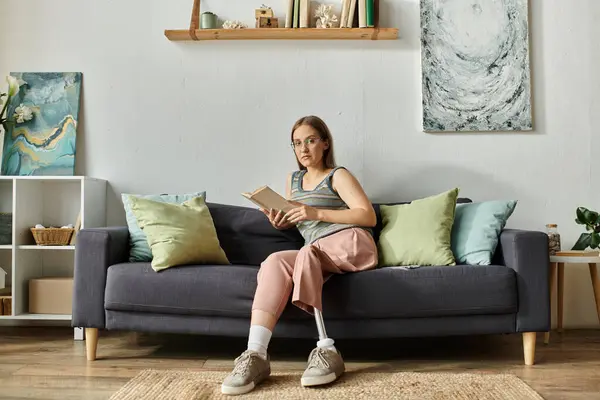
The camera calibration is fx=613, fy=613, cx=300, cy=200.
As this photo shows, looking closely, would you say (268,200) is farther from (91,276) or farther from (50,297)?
(50,297)

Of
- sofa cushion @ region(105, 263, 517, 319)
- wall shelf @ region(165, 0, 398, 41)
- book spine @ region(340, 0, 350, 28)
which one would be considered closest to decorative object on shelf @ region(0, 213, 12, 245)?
sofa cushion @ region(105, 263, 517, 319)

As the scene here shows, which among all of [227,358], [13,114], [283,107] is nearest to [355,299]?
[227,358]

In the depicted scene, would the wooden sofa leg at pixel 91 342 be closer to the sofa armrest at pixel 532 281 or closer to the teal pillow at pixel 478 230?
the teal pillow at pixel 478 230

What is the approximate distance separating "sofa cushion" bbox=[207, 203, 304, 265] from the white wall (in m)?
0.44

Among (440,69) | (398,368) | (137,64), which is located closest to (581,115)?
(440,69)

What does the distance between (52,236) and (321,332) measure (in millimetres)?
1728

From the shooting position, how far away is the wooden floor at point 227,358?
2355 mm

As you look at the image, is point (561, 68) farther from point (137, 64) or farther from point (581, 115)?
point (137, 64)

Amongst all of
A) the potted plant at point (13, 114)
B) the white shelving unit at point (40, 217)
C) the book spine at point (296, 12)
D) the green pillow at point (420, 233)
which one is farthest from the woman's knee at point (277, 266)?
the potted plant at point (13, 114)

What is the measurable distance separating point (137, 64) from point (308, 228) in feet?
5.03

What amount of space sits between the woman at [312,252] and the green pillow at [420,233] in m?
0.15

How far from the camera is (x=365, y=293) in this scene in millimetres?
2578

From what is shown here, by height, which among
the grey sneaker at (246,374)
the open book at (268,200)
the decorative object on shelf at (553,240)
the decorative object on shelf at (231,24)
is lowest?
the grey sneaker at (246,374)

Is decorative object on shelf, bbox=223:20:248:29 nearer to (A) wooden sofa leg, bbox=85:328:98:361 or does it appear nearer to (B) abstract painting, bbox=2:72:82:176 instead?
(B) abstract painting, bbox=2:72:82:176
